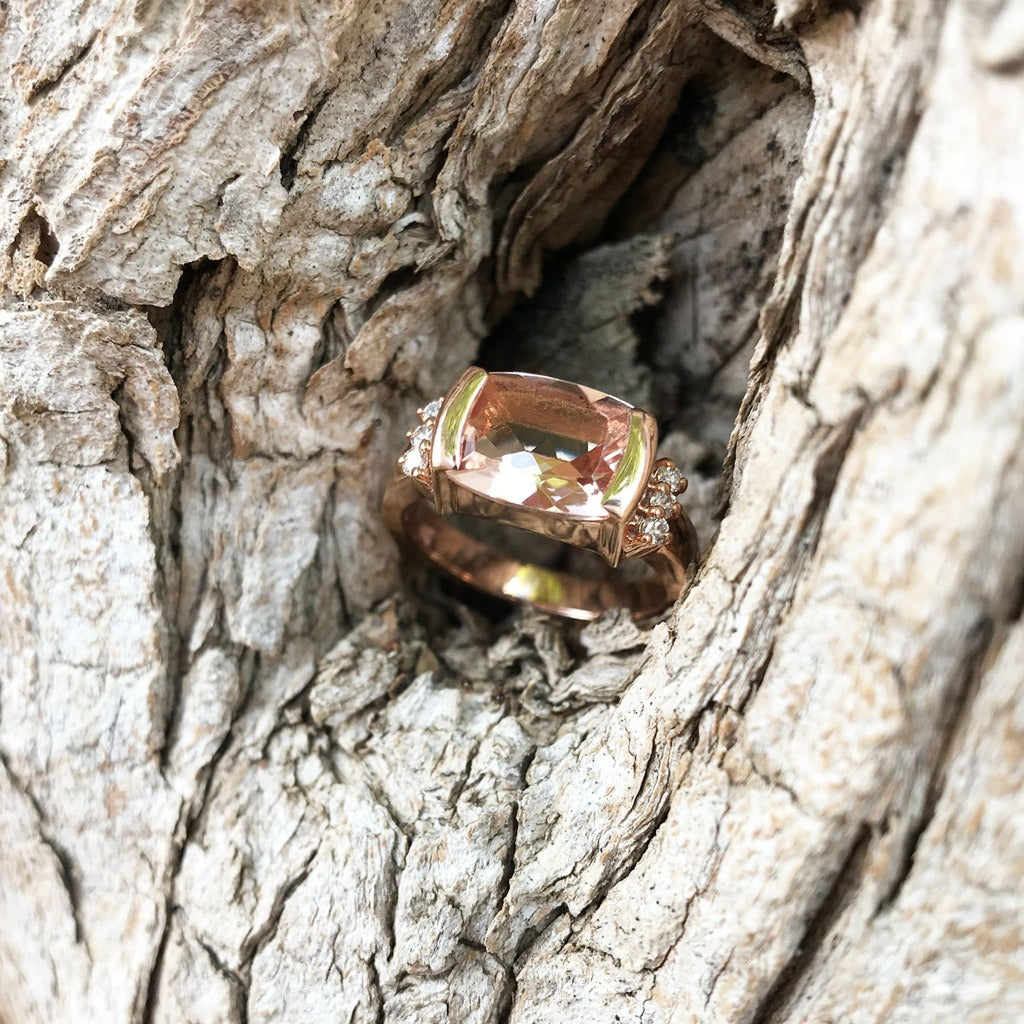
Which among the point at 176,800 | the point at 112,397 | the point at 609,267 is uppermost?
the point at 609,267

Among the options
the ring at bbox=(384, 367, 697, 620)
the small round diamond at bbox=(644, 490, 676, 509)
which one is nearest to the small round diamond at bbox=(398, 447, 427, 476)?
the ring at bbox=(384, 367, 697, 620)

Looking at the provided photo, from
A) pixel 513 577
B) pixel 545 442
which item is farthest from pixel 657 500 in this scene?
pixel 513 577

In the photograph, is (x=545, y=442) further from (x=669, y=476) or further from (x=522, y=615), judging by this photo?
(x=522, y=615)

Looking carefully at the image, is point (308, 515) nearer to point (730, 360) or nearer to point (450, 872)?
point (450, 872)

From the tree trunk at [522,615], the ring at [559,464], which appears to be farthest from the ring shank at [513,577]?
the ring at [559,464]

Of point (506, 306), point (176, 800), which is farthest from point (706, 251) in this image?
point (176, 800)
